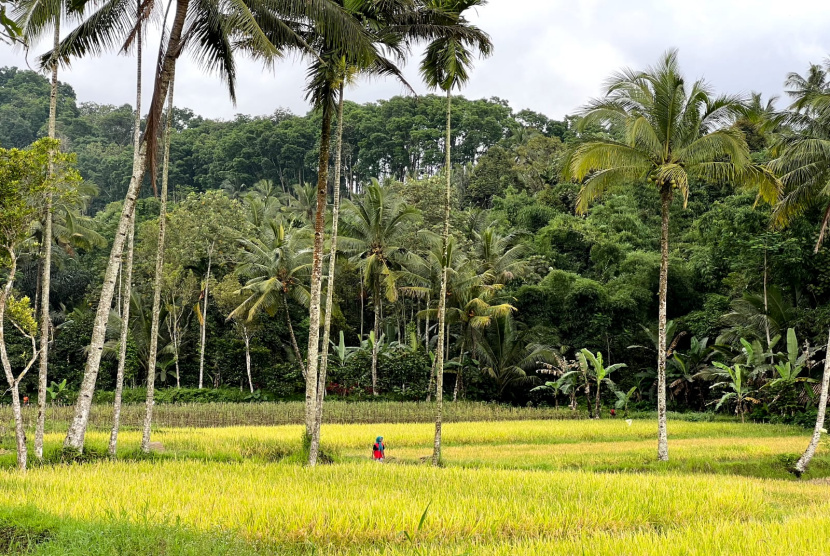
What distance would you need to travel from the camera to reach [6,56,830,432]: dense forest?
2902cm

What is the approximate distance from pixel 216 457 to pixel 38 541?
796 cm

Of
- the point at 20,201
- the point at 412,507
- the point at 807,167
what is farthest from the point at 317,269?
the point at 807,167

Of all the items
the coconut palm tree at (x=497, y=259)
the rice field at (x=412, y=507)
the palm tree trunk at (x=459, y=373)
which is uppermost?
the coconut palm tree at (x=497, y=259)

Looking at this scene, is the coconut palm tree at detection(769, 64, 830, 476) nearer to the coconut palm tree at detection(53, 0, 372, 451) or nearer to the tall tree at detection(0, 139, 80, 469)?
the coconut palm tree at detection(53, 0, 372, 451)

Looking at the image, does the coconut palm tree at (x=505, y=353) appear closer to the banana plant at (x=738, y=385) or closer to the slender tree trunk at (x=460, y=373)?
the slender tree trunk at (x=460, y=373)

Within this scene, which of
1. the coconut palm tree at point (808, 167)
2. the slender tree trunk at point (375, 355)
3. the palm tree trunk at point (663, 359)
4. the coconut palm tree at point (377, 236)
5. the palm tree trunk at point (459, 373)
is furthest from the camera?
the palm tree trunk at point (459, 373)

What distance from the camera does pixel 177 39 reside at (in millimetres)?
13852

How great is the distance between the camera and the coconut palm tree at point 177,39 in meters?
12.8

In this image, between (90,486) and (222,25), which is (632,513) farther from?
(222,25)

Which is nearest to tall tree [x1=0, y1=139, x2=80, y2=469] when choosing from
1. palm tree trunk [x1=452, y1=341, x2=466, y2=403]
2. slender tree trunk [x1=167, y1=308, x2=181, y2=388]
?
slender tree trunk [x1=167, y1=308, x2=181, y2=388]

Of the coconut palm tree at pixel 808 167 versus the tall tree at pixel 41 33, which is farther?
the coconut palm tree at pixel 808 167


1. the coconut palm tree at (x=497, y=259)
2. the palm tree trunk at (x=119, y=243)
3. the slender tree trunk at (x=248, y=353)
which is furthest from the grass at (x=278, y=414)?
the palm tree trunk at (x=119, y=243)

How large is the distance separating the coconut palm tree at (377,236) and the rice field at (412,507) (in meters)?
17.7

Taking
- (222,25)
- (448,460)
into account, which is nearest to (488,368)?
(448,460)
